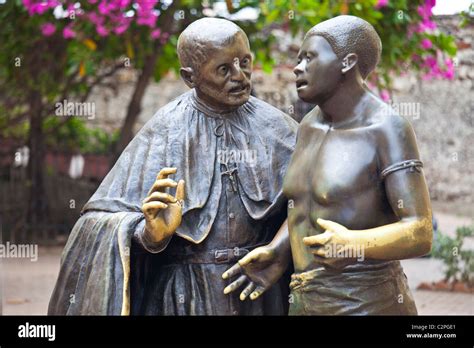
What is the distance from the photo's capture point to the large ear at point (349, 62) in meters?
3.74

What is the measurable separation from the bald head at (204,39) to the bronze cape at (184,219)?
0.84 feet

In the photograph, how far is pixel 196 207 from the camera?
4.07 m

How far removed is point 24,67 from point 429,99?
5967 millimetres

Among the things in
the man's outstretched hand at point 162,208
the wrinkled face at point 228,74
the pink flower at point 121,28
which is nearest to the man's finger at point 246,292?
the man's outstretched hand at point 162,208

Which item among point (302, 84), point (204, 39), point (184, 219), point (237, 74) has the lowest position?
point (184, 219)

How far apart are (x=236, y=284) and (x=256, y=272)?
0.32 ft

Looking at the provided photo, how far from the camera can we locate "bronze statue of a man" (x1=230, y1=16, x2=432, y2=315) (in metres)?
3.56

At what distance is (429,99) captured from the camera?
1459 cm

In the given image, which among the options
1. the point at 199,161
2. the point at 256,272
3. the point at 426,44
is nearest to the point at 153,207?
the point at 199,161

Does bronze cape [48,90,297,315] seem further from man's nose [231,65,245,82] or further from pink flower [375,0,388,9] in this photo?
pink flower [375,0,388,9]

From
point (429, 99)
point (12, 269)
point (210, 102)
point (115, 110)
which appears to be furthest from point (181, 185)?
point (115, 110)

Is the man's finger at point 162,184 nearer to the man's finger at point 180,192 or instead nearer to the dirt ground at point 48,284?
the man's finger at point 180,192

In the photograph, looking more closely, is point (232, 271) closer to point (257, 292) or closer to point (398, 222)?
point (257, 292)

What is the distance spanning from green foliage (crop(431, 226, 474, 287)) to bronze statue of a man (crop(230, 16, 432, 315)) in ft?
Result: 23.0
